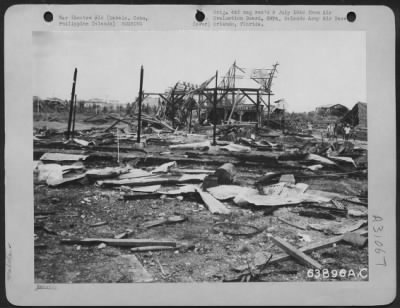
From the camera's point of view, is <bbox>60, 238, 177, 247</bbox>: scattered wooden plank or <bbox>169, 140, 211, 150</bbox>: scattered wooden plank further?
<bbox>169, 140, 211, 150</bbox>: scattered wooden plank

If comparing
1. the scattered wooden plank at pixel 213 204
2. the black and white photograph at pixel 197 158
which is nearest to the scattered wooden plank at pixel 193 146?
the black and white photograph at pixel 197 158

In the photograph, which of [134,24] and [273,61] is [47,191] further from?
[273,61]

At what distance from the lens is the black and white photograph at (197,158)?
7.20ft

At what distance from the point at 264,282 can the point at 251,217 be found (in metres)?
0.38

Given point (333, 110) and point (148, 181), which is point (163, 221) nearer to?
point (148, 181)

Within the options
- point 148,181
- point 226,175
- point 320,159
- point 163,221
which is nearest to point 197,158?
point 226,175

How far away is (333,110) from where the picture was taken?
7.38 feet

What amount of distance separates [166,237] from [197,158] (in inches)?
19.7

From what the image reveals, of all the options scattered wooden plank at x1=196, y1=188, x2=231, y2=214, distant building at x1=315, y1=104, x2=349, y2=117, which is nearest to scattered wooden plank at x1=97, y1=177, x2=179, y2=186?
scattered wooden plank at x1=196, y1=188, x2=231, y2=214

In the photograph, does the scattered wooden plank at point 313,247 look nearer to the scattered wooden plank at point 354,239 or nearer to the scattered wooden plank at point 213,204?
the scattered wooden plank at point 354,239

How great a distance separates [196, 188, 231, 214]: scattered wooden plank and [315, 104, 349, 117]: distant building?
0.80 metres

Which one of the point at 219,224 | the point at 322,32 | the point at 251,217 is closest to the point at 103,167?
the point at 219,224

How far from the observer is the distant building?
7.35 feet

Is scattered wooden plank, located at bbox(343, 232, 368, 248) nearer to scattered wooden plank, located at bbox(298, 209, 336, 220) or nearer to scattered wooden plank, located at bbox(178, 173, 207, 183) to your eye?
scattered wooden plank, located at bbox(298, 209, 336, 220)
